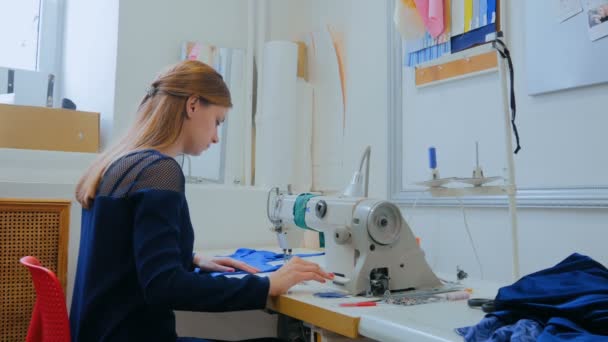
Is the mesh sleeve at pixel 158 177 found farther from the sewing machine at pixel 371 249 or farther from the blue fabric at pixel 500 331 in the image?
the blue fabric at pixel 500 331

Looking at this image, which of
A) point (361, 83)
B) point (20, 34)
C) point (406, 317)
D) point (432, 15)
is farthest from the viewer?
point (20, 34)

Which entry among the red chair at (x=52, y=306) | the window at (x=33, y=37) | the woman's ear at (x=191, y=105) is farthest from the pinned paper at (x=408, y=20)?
the window at (x=33, y=37)

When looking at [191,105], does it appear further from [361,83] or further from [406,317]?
[361,83]

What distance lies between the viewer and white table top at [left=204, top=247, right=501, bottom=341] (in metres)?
0.88

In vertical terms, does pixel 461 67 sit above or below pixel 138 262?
above

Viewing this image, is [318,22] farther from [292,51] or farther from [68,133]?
[68,133]

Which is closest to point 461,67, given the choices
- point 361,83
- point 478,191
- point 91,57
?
point 361,83

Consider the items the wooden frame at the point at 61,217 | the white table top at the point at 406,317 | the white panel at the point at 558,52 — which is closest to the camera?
the white table top at the point at 406,317

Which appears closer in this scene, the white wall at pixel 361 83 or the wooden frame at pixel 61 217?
the wooden frame at pixel 61 217

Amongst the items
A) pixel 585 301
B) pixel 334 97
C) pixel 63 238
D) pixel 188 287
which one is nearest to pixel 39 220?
pixel 63 238

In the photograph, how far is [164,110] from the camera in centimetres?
121

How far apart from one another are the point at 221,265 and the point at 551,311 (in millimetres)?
946

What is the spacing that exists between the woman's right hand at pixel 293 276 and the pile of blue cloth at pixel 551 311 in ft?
1.38

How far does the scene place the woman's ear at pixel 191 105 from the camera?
1.23m
